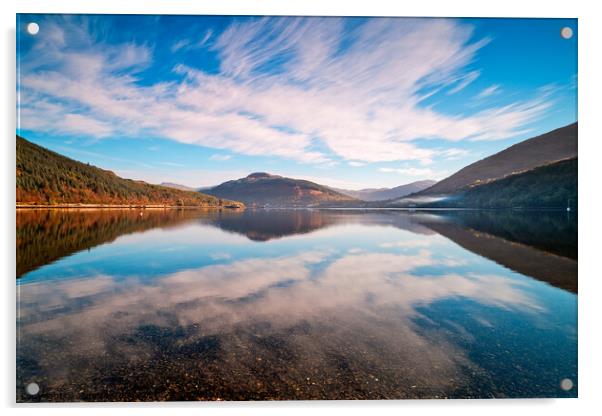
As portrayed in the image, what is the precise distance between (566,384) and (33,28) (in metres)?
12.3

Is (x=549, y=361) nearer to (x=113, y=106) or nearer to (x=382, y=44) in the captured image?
(x=382, y=44)

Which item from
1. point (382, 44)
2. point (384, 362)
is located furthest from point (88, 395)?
point (382, 44)

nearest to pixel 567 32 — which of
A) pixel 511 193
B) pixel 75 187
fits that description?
pixel 75 187

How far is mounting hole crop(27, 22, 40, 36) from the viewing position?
6.78 metres

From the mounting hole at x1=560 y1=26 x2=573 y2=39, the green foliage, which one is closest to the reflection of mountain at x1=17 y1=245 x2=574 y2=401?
the mounting hole at x1=560 y1=26 x2=573 y2=39

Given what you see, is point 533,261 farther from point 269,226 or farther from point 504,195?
point 504,195

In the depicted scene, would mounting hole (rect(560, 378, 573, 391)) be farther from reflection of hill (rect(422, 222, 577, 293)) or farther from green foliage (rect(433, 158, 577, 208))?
green foliage (rect(433, 158, 577, 208))

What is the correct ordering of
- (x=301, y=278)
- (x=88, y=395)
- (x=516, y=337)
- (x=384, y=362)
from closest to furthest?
1. (x=88, y=395)
2. (x=384, y=362)
3. (x=516, y=337)
4. (x=301, y=278)

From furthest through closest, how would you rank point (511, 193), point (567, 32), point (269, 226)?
1. point (511, 193)
2. point (269, 226)
3. point (567, 32)

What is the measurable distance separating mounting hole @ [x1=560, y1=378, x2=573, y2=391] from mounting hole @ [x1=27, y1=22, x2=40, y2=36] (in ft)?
39.9

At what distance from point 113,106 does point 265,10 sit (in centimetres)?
619

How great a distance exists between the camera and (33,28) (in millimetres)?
6805
